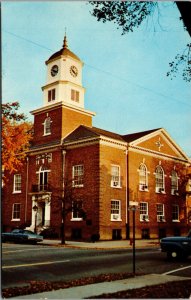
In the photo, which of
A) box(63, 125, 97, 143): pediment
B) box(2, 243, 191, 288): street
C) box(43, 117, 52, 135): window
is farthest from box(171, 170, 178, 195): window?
box(2, 243, 191, 288): street

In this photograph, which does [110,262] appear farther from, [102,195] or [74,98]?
[74,98]

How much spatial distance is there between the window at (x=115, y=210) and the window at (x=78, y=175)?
8.78 ft

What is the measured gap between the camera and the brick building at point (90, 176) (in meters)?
29.0

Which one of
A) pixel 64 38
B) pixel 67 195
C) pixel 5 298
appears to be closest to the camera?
pixel 5 298

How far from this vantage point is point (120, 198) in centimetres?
3033

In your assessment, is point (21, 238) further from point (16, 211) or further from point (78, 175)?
point (16, 211)

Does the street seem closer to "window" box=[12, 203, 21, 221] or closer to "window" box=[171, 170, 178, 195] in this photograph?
"window" box=[171, 170, 178, 195]

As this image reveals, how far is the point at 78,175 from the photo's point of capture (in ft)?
101

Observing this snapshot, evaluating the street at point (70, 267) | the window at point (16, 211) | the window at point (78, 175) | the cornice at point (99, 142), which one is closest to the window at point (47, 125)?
the cornice at point (99, 142)

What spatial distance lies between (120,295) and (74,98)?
2632 centimetres

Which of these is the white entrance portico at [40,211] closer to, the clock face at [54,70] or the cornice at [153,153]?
the cornice at [153,153]

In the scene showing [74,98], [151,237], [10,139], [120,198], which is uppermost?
[74,98]

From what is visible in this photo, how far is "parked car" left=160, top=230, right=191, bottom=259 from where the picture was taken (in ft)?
50.2

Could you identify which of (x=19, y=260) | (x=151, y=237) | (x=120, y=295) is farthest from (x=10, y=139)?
(x=120, y=295)
